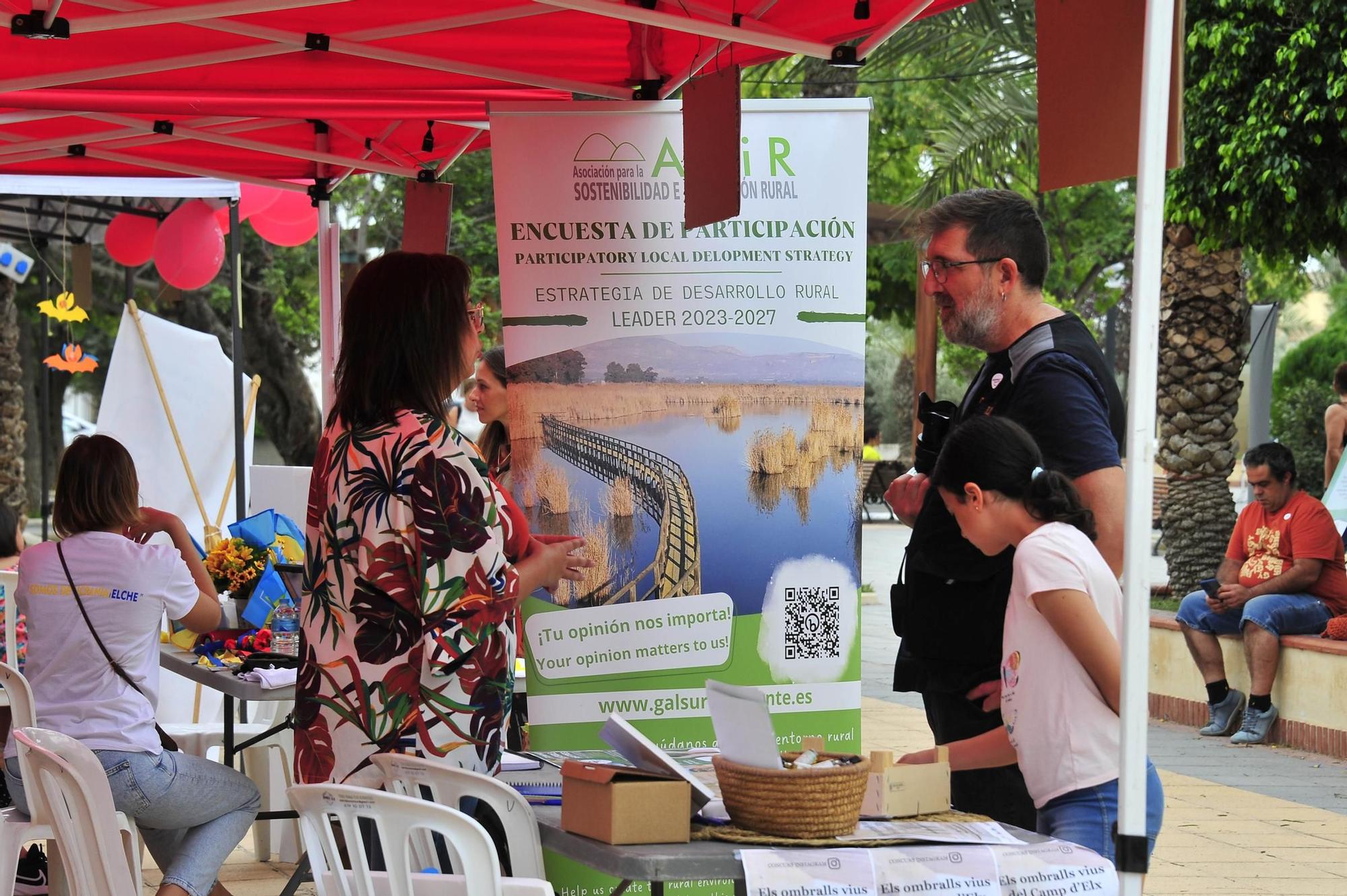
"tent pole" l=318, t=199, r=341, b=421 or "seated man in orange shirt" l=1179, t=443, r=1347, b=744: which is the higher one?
"tent pole" l=318, t=199, r=341, b=421

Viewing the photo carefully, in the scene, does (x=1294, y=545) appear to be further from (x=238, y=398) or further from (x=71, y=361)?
(x=71, y=361)

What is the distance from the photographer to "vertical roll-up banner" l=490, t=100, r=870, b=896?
401cm

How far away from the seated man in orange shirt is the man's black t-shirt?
15.8ft

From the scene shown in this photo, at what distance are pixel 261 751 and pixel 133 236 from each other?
4.47 m

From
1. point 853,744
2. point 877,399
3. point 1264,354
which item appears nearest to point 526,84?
point 853,744

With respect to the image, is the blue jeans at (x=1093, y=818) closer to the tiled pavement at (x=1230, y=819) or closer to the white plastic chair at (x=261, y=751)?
the tiled pavement at (x=1230, y=819)

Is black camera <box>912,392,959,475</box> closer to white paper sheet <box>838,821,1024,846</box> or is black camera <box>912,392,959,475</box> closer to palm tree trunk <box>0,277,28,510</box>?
white paper sheet <box>838,821,1024,846</box>

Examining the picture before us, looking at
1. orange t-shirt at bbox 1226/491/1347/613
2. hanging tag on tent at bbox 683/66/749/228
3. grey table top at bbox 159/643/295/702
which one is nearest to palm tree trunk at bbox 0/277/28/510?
grey table top at bbox 159/643/295/702

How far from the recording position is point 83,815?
10.2 feet

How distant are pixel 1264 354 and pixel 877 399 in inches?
1417

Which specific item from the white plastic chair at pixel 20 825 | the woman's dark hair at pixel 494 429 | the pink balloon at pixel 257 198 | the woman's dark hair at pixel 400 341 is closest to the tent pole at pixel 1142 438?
the woman's dark hair at pixel 400 341

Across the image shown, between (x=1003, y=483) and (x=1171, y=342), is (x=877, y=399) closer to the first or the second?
(x=1171, y=342)

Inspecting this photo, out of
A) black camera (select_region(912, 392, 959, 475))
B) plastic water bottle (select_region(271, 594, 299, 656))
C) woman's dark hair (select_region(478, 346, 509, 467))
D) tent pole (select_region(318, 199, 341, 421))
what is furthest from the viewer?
tent pole (select_region(318, 199, 341, 421))

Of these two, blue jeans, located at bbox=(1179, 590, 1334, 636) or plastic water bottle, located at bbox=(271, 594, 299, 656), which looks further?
blue jeans, located at bbox=(1179, 590, 1334, 636)
